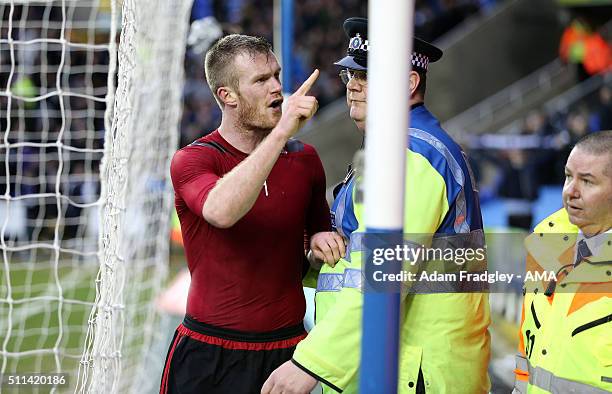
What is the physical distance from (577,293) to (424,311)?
52 centimetres

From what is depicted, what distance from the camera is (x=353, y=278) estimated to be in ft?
8.67

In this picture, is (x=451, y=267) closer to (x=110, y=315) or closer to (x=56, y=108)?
(x=110, y=315)

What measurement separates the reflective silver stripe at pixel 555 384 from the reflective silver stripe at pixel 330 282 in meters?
0.72

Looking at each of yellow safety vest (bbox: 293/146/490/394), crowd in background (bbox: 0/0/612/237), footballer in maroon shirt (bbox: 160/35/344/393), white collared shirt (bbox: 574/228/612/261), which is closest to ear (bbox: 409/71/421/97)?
yellow safety vest (bbox: 293/146/490/394)

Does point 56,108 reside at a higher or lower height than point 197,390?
→ higher

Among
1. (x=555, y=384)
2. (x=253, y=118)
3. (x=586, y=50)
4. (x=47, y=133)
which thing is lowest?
(x=555, y=384)

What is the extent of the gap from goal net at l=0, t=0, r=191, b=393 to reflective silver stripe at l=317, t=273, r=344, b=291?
1.16 meters

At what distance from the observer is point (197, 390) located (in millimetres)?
3059

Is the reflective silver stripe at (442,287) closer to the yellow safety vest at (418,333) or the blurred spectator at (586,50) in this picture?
the yellow safety vest at (418,333)

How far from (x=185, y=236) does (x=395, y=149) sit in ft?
4.44

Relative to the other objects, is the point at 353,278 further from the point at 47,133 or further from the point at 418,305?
the point at 47,133

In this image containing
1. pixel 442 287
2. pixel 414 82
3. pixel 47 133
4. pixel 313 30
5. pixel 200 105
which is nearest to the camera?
pixel 442 287

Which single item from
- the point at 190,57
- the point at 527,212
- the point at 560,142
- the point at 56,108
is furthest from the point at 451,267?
the point at 190,57

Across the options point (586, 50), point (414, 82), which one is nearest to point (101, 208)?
point (414, 82)
